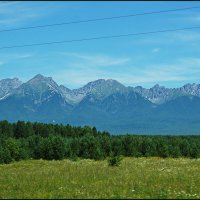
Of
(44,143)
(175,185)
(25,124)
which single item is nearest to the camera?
(175,185)

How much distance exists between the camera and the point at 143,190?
852 inches

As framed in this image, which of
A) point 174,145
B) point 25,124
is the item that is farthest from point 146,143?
point 25,124

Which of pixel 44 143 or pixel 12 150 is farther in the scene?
pixel 44 143

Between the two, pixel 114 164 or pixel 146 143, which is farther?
pixel 146 143

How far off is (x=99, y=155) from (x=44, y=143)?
907 cm

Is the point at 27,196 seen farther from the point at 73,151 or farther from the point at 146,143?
the point at 146,143

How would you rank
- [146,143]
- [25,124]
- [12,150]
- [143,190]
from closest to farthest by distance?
1. [143,190]
2. [12,150]
3. [146,143]
4. [25,124]

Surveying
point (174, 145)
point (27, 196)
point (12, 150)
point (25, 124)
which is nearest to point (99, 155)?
point (12, 150)

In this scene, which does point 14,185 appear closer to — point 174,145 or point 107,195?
point 107,195

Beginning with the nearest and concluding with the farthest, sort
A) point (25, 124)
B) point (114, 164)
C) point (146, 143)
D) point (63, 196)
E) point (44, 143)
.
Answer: point (63, 196) → point (114, 164) → point (44, 143) → point (146, 143) → point (25, 124)

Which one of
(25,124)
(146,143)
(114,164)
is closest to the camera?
(114,164)

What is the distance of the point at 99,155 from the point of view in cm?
8325

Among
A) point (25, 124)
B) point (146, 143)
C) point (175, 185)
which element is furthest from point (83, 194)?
point (25, 124)

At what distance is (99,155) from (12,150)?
1527cm
